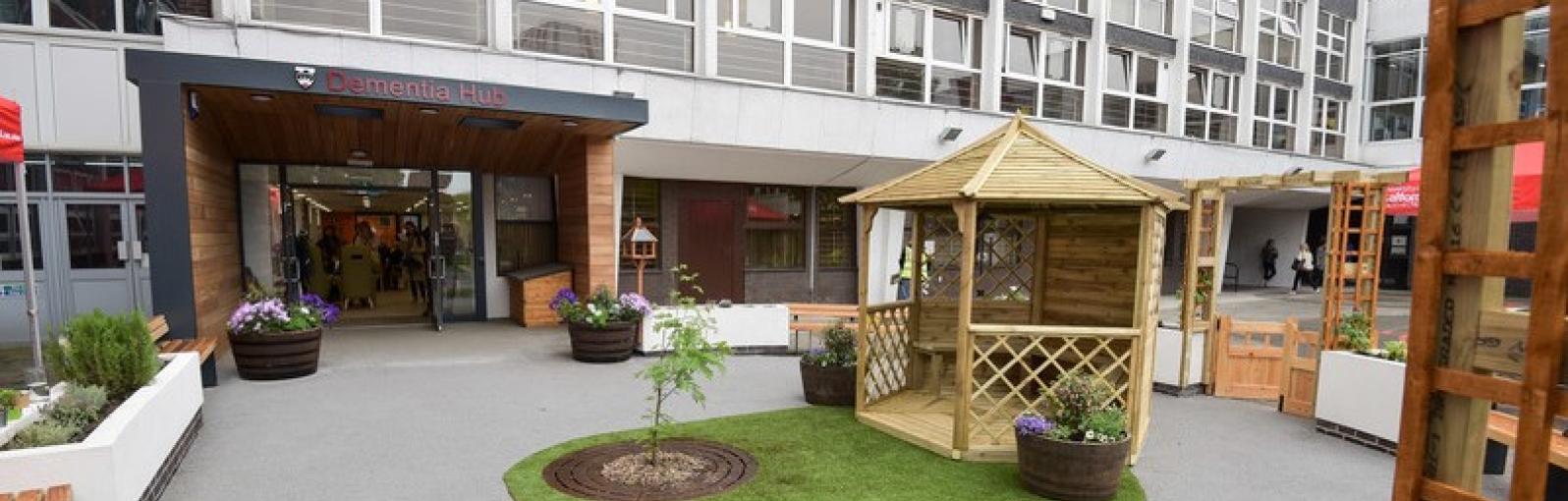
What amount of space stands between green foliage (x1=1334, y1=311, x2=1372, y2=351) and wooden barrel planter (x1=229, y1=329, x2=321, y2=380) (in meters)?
10.0

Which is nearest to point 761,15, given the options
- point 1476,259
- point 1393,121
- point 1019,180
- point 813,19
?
point 813,19

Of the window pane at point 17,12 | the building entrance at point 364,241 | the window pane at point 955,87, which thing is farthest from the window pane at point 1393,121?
the window pane at point 17,12

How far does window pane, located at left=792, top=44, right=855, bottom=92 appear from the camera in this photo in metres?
12.2

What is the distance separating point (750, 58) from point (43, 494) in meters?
10.0

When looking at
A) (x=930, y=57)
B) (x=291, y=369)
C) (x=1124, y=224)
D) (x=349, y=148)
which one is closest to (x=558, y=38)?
(x=349, y=148)

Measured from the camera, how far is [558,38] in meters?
10.3

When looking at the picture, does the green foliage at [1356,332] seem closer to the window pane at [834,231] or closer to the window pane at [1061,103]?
the window pane at [834,231]

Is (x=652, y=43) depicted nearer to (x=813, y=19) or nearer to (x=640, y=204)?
(x=640, y=204)

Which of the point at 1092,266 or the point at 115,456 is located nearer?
the point at 115,456

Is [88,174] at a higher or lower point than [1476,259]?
higher

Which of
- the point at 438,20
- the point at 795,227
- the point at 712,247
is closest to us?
the point at 438,20

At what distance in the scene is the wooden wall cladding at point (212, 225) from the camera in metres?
6.77

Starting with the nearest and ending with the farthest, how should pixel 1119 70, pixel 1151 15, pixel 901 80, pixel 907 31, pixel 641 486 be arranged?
pixel 641 486 < pixel 901 80 < pixel 907 31 < pixel 1119 70 < pixel 1151 15

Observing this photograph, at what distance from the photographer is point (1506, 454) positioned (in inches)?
206
